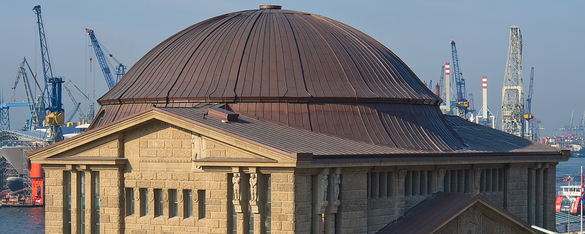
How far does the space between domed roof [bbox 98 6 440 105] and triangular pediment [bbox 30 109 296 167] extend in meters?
4.11

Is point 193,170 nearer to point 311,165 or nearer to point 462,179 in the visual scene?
point 311,165

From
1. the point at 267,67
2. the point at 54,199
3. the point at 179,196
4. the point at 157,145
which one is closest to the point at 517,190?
the point at 267,67

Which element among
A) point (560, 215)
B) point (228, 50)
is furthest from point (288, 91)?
point (560, 215)

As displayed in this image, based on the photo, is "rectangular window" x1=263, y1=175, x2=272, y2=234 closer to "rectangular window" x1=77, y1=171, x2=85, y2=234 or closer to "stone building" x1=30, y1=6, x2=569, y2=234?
"stone building" x1=30, y1=6, x2=569, y2=234

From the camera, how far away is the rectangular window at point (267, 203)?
29.2 metres

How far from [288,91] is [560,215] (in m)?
73.2

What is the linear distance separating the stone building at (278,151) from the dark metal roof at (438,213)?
9cm

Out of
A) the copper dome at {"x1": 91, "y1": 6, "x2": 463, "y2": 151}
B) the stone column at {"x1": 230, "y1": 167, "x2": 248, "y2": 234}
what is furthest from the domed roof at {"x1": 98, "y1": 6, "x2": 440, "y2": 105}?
the stone column at {"x1": 230, "y1": 167, "x2": 248, "y2": 234}

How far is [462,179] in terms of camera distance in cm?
3778

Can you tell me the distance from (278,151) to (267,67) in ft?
A: 30.1

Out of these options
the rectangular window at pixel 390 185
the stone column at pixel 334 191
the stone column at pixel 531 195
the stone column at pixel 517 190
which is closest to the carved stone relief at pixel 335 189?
the stone column at pixel 334 191

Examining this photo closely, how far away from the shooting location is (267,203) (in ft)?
96.5

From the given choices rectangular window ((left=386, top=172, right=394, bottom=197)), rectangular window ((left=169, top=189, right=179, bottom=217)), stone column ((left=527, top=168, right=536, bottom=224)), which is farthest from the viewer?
stone column ((left=527, top=168, right=536, bottom=224))

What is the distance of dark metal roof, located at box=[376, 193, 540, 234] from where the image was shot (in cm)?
3234
